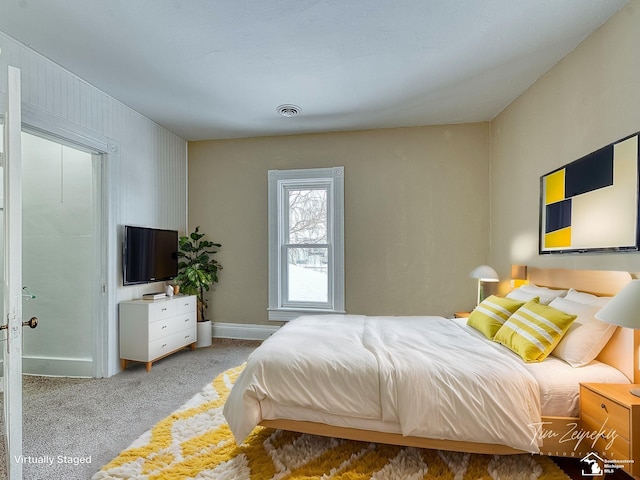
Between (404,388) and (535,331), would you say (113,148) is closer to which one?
(404,388)

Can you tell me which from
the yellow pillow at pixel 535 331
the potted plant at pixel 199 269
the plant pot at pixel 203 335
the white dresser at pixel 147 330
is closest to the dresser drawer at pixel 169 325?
the white dresser at pixel 147 330

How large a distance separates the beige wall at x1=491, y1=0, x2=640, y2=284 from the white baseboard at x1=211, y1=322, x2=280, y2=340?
117 inches

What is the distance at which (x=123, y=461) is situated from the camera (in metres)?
2.02

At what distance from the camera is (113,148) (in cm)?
356

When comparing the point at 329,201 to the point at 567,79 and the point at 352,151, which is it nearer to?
the point at 352,151

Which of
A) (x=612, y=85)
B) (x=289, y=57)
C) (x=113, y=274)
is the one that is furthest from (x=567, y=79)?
(x=113, y=274)

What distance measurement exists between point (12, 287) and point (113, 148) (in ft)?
7.75

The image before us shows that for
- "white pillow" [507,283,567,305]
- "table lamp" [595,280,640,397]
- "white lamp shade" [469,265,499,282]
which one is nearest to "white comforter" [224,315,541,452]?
"table lamp" [595,280,640,397]

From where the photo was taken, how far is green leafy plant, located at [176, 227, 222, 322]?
444cm

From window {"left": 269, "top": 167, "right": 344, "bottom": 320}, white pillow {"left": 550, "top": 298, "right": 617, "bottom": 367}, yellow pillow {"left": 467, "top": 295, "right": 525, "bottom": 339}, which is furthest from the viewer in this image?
window {"left": 269, "top": 167, "right": 344, "bottom": 320}

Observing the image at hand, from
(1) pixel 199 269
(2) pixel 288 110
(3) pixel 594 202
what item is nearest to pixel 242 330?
(1) pixel 199 269

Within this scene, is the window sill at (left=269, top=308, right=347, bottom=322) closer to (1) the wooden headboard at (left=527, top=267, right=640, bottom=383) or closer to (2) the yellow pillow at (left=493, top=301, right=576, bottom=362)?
(2) the yellow pillow at (left=493, top=301, right=576, bottom=362)

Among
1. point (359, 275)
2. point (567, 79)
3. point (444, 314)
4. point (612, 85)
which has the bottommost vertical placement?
point (444, 314)

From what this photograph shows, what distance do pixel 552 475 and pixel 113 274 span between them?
384 centimetres
